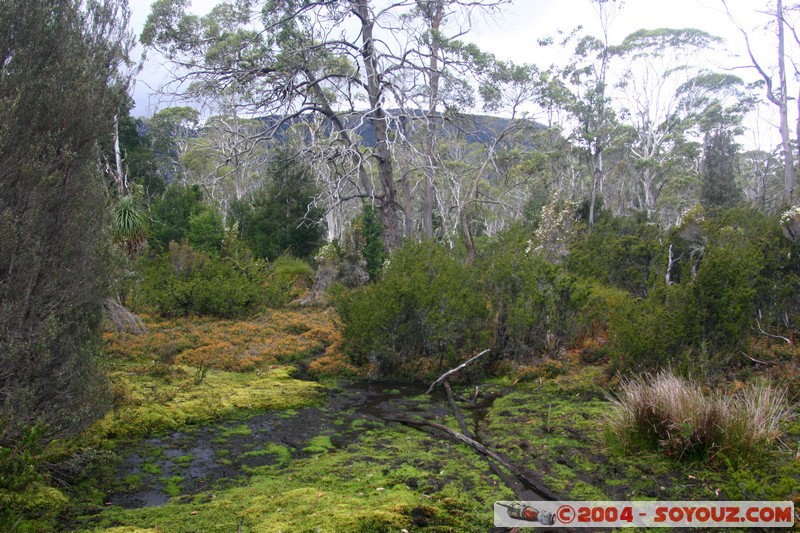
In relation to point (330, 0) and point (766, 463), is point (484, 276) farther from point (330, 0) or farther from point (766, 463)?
point (330, 0)

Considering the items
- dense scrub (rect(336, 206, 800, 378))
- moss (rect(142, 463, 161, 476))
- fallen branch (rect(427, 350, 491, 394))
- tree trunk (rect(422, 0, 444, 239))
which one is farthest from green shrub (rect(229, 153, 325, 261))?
moss (rect(142, 463, 161, 476))

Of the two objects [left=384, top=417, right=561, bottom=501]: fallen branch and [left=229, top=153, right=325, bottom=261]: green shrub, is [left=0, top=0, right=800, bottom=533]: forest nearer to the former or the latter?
[left=384, top=417, right=561, bottom=501]: fallen branch

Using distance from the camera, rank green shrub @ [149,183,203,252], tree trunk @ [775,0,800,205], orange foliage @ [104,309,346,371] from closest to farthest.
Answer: orange foliage @ [104,309,346,371], green shrub @ [149,183,203,252], tree trunk @ [775,0,800,205]

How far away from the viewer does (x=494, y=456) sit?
4.29m

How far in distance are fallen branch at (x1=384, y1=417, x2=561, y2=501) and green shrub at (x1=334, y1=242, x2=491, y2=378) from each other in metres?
1.93

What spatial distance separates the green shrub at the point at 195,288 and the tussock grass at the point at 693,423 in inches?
342

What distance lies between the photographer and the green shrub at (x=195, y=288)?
439 inches

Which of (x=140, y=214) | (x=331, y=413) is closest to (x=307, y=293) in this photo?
(x=140, y=214)

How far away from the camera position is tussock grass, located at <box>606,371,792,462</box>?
3791 mm

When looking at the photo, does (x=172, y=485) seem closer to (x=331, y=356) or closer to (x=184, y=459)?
(x=184, y=459)

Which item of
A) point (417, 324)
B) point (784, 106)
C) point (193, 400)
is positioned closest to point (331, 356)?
point (417, 324)

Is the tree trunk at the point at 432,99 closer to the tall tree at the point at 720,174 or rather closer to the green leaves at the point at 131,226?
the green leaves at the point at 131,226

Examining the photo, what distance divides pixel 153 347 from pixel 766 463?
761 cm

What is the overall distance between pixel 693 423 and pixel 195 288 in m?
9.57
